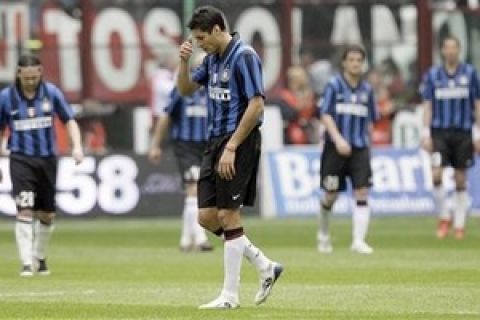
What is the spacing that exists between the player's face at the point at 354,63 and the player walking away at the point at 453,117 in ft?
8.23

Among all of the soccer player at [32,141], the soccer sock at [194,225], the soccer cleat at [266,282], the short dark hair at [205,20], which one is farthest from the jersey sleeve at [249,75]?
the soccer sock at [194,225]

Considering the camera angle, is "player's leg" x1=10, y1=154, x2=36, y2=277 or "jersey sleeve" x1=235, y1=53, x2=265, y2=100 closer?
"jersey sleeve" x1=235, y1=53, x2=265, y2=100

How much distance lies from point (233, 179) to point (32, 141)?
4.92 m

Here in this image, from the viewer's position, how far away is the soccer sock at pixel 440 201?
24.9 metres

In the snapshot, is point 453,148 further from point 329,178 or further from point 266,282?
point 266,282

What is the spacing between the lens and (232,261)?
14922 millimetres

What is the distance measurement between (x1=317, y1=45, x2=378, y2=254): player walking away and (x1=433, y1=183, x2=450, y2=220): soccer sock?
106 inches

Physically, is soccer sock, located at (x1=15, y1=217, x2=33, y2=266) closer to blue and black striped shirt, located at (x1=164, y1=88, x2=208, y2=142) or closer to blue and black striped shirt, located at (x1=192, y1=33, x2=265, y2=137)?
blue and black striped shirt, located at (x1=192, y1=33, x2=265, y2=137)

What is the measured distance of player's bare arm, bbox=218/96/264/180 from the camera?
48.5ft

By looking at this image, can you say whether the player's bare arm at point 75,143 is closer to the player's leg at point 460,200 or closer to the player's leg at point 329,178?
the player's leg at point 329,178

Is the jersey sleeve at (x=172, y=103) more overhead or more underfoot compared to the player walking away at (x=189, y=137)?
more overhead

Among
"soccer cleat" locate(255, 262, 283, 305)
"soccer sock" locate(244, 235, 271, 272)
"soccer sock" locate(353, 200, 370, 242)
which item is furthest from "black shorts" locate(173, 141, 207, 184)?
"soccer cleat" locate(255, 262, 283, 305)

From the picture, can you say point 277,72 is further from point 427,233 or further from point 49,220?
point 49,220

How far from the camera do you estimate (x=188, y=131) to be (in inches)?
920
